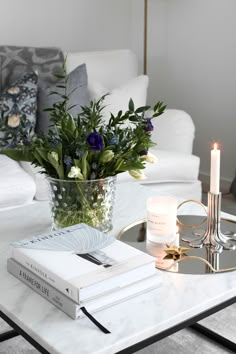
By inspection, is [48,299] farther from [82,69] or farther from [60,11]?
[60,11]

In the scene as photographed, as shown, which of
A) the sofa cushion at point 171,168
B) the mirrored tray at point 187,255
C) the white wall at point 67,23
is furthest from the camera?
the white wall at point 67,23

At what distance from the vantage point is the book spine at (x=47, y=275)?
115 centimetres

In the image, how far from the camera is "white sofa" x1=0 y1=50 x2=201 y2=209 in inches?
91.4

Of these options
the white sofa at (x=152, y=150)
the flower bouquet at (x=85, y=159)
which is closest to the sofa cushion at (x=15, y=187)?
the white sofa at (x=152, y=150)

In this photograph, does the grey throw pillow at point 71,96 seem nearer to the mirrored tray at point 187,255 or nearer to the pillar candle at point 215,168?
the mirrored tray at point 187,255

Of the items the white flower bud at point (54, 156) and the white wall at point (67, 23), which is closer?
the white flower bud at point (54, 156)

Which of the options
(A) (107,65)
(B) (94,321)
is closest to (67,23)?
(A) (107,65)

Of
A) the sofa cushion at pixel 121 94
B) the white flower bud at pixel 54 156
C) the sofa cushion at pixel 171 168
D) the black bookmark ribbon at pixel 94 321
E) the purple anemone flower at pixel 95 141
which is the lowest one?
the sofa cushion at pixel 171 168

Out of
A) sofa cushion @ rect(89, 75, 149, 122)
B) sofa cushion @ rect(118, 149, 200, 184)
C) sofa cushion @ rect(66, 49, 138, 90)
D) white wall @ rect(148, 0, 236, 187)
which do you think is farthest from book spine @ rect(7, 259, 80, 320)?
white wall @ rect(148, 0, 236, 187)

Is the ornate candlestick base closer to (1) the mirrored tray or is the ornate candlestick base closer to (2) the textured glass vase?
(1) the mirrored tray

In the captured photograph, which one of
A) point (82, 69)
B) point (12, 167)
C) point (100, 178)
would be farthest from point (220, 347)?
point (82, 69)

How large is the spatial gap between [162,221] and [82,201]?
0.70 ft

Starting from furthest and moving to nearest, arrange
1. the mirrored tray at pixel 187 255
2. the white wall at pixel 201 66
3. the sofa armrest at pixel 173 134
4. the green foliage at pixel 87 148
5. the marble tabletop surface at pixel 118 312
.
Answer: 1. the white wall at pixel 201 66
2. the sofa armrest at pixel 173 134
3. the green foliage at pixel 87 148
4. the mirrored tray at pixel 187 255
5. the marble tabletop surface at pixel 118 312

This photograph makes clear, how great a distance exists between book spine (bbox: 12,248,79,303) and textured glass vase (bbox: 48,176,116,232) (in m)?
0.25
